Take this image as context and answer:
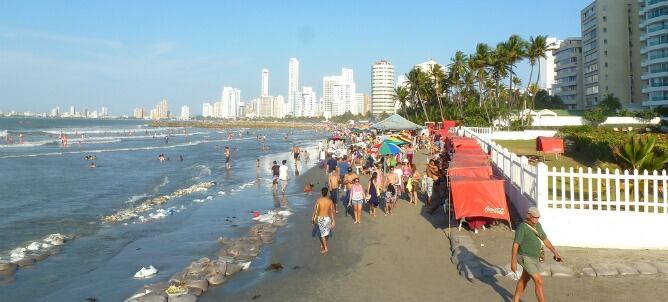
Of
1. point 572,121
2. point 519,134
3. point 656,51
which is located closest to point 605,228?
point 519,134

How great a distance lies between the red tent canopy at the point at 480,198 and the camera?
384 inches

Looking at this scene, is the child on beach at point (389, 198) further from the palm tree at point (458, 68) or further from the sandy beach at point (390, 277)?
the palm tree at point (458, 68)

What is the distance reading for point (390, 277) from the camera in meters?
8.21

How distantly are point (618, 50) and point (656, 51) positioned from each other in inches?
Result: 486

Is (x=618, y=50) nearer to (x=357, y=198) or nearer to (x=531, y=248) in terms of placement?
(x=357, y=198)

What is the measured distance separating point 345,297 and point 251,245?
13.7 ft

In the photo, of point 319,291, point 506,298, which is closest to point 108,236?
point 319,291

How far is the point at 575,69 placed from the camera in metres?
92.6

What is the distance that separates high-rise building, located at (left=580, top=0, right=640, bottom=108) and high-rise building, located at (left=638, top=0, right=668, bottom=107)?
28.8 ft

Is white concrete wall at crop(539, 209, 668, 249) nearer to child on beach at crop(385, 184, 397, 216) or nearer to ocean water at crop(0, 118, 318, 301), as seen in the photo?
child on beach at crop(385, 184, 397, 216)

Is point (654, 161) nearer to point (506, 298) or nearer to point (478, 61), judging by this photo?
point (506, 298)

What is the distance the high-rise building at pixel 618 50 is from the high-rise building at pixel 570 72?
12.2 meters

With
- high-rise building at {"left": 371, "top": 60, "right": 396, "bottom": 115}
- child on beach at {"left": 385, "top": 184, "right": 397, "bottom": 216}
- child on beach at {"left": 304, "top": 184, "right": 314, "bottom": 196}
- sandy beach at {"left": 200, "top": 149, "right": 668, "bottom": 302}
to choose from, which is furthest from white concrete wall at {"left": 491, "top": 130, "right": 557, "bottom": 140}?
high-rise building at {"left": 371, "top": 60, "right": 396, "bottom": 115}

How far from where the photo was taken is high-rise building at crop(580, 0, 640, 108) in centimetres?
7475
